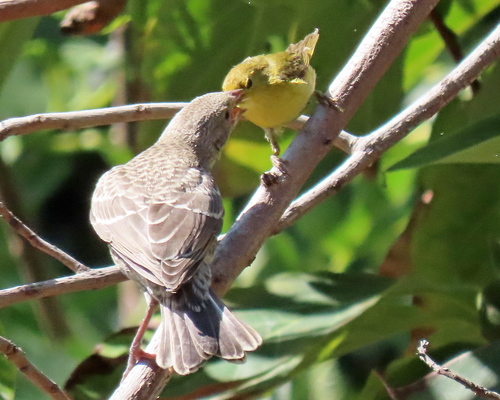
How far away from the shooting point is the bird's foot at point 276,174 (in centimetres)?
285

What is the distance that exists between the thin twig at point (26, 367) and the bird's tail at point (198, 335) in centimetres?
29

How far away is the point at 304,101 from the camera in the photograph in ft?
11.7

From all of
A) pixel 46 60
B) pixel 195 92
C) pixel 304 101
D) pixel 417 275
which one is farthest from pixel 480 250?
pixel 46 60

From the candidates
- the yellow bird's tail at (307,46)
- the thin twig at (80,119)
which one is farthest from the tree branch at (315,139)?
the yellow bird's tail at (307,46)

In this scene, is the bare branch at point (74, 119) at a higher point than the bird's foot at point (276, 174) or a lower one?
higher

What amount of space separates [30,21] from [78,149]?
2.42 metres

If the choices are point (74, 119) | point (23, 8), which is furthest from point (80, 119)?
point (23, 8)

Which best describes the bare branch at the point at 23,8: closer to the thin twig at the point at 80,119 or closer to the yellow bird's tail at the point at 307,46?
the thin twig at the point at 80,119

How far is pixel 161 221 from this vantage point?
9.74ft

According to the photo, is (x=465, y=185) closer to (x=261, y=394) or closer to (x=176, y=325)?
(x=261, y=394)

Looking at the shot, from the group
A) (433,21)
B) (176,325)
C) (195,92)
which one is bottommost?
(176,325)

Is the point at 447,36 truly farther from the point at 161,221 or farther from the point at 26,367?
the point at 26,367

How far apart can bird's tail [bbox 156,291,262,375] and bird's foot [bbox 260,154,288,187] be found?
1.34ft

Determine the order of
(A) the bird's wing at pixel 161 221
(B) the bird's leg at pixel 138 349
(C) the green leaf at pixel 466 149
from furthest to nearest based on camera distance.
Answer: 1. (C) the green leaf at pixel 466 149
2. (A) the bird's wing at pixel 161 221
3. (B) the bird's leg at pixel 138 349
